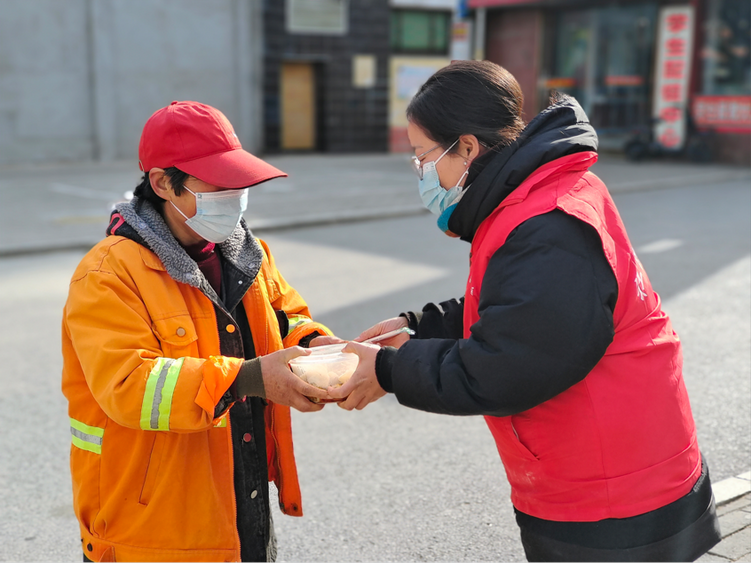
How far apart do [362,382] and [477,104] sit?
28.2 inches

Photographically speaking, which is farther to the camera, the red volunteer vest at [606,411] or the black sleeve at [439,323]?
the black sleeve at [439,323]

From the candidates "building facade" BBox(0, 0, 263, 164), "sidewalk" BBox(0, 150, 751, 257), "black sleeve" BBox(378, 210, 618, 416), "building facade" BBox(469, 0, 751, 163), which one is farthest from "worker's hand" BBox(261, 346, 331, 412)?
"building facade" BBox(0, 0, 263, 164)

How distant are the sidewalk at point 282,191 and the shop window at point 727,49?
6.40 ft

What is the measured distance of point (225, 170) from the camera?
7.13 ft

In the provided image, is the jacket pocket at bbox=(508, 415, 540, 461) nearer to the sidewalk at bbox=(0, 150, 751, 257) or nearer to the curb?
the curb

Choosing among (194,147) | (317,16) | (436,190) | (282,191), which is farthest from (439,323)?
(317,16)

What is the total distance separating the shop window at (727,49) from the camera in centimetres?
1858

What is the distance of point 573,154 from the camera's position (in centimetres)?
176

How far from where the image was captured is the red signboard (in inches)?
738

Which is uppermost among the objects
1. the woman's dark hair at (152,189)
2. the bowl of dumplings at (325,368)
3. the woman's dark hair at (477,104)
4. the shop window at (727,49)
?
the shop window at (727,49)

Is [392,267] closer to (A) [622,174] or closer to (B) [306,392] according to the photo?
(B) [306,392]

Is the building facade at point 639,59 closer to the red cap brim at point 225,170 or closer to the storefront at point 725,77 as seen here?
the storefront at point 725,77

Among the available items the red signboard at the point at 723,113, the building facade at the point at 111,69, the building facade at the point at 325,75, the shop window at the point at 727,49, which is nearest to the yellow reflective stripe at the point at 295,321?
the building facade at the point at 111,69

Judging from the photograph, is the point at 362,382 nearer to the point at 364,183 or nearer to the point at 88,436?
the point at 88,436
